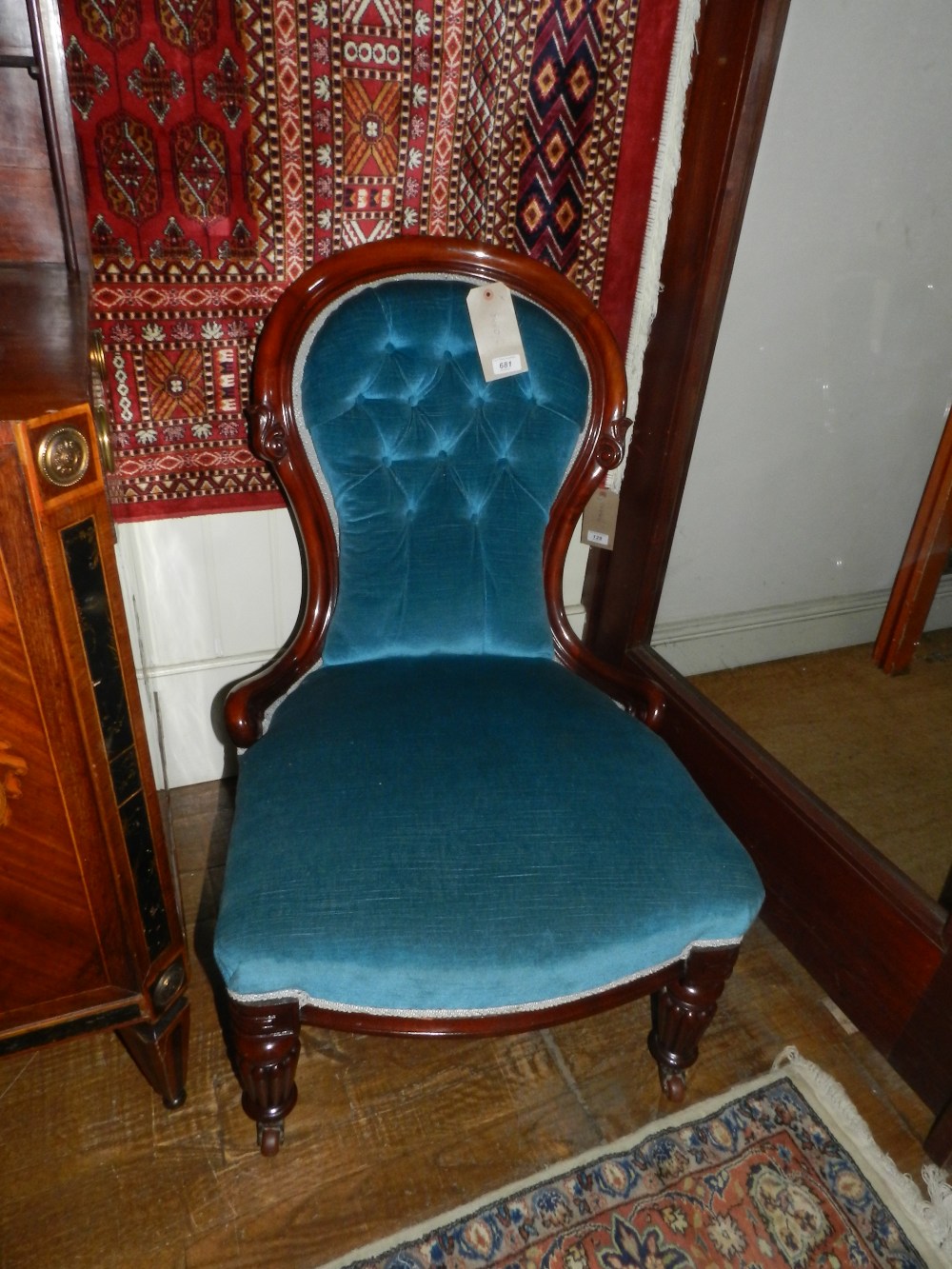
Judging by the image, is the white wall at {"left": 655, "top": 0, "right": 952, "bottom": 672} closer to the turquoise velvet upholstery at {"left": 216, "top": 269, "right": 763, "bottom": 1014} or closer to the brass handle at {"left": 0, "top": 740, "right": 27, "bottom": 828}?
the turquoise velvet upholstery at {"left": 216, "top": 269, "right": 763, "bottom": 1014}

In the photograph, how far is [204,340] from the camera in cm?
130

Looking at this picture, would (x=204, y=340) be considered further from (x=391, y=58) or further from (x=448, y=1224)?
(x=448, y=1224)

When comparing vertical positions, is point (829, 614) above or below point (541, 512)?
below

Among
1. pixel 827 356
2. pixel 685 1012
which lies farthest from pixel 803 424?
pixel 685 1012

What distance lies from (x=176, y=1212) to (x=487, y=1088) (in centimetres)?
45

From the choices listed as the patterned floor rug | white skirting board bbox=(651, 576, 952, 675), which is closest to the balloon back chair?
the patterned floor rug

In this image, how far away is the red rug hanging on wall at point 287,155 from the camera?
1123 millimetres

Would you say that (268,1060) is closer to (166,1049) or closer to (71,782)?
(166,1049)

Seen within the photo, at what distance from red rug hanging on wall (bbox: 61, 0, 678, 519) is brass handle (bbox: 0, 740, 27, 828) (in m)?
0.63

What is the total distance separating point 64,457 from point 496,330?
0.72m

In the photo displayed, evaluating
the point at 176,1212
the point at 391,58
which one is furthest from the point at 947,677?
the point at 176,1212

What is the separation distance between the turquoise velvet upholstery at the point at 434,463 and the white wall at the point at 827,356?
55 centimetres

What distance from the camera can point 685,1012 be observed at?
44.3 inches

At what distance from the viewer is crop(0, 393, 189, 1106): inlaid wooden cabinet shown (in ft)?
2.32
